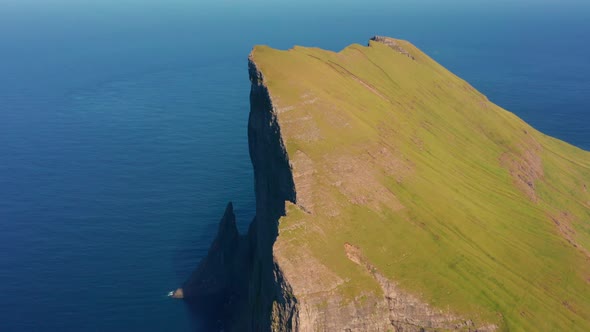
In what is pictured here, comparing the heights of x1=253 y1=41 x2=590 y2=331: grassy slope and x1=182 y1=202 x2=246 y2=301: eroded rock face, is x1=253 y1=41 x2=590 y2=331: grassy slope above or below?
above

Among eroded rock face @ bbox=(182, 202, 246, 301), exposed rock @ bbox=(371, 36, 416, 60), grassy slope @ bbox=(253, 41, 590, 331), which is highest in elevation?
exposed rock @ bbox=(371, 36, 416, 60)

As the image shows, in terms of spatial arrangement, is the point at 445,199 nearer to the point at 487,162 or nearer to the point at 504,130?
the point at 487,162

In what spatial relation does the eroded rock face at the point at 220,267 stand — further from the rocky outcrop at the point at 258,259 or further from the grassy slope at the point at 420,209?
the grassy slope at the point at 420,209

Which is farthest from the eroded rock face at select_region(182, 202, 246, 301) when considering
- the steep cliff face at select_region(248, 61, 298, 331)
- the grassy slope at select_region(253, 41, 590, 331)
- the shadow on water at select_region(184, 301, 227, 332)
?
the grassy slope at select_region(253, 41, 590, 331)

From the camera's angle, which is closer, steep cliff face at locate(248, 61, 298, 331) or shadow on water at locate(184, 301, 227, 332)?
steep cliff face at locate(248, 61, 298, 331)

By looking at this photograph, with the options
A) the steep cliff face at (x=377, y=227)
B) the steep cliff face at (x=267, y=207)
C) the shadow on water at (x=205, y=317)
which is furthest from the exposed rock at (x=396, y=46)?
the shadow on water at (x=205, y=317)

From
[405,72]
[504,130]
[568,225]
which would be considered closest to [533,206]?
[568,225]

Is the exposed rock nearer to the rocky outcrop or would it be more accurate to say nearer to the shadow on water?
the rocky outcrop
